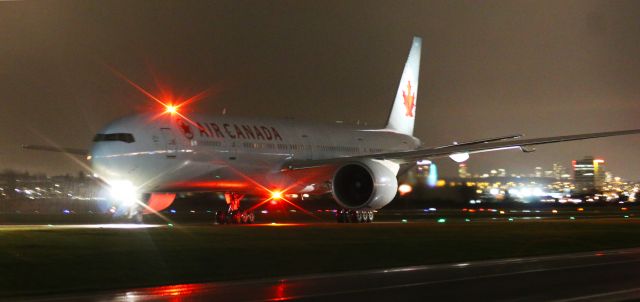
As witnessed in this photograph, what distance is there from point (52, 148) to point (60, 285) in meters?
24.7

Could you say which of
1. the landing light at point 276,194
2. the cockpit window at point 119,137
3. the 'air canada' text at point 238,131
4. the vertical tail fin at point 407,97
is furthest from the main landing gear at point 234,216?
the vertical tail fin at point 407,97

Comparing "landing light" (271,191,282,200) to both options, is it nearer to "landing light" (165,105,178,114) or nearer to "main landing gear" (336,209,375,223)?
"main landing gear" (336,209,375,223)

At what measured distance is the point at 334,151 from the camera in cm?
4800

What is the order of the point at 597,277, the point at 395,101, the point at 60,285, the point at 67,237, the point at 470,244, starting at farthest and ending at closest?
the point at 395,101 → the point at 470,244 → the point at 67,237 → the point at 597,277 → the point at 60,285

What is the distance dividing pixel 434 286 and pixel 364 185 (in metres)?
22.9

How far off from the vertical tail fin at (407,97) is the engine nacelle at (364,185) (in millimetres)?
13992

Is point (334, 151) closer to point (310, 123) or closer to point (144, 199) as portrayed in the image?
point (310, 123)

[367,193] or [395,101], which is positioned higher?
[395,101]

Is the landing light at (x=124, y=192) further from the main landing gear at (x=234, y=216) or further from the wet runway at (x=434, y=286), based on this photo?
the wet runway at (x=434, y=286)

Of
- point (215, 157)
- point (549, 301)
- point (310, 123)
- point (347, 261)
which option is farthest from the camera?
point (310, 123)

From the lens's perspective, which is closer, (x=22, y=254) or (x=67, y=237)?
(x=22, y=254)

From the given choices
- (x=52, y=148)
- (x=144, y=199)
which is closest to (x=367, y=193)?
(x=144, y=199)

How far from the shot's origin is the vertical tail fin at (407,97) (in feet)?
184

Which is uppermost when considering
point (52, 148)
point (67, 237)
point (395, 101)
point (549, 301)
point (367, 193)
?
point (395, 101)
